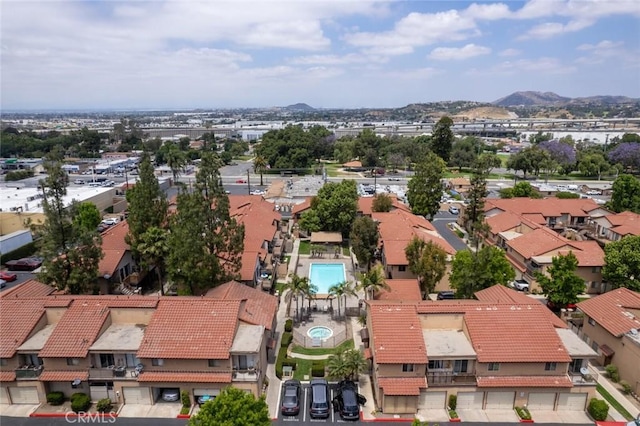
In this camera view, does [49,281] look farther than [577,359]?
Yes

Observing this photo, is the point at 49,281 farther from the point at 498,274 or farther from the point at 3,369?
the point at 498,274

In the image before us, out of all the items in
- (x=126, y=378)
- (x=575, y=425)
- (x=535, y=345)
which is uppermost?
(x=535, y=345)

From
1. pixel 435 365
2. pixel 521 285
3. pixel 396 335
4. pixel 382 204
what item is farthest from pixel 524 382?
pixel 382 204

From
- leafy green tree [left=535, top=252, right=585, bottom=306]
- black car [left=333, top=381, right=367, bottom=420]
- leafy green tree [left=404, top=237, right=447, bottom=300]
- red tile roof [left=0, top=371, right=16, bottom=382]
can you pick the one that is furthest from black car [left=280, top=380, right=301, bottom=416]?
leafy green tree [left=535, top=252, right=585, bottom=306]

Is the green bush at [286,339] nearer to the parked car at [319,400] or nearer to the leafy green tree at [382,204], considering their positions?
the parked car at [319,400]

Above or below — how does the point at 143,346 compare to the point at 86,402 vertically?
above

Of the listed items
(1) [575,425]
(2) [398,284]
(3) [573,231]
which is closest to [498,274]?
(2) [398,284]

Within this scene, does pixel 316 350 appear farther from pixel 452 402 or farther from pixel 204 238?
pixel 204 238
